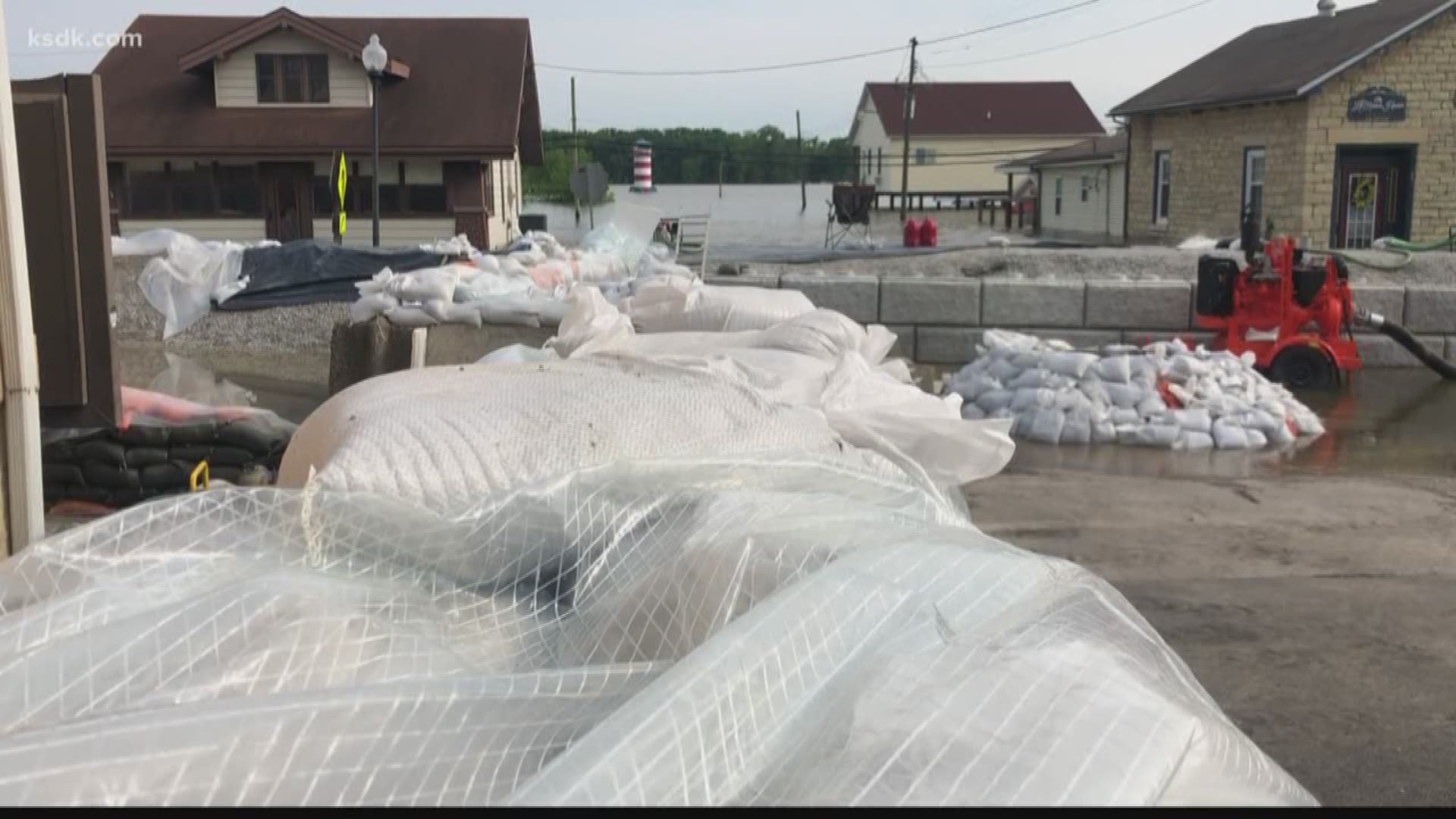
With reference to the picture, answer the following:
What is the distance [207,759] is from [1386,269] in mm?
13264

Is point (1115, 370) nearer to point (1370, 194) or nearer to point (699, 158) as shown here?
point (1370, 194)

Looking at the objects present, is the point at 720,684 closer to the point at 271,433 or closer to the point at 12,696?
the point at 12,696

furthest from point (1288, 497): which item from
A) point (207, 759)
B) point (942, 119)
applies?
point (942, 119)

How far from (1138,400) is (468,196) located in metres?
22.4

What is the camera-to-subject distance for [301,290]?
14.3 metres

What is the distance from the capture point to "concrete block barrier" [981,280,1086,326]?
1119cm

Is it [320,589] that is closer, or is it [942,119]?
[320,589]

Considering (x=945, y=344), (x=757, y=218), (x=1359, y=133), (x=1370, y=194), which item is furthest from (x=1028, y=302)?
(x=757, y=218)

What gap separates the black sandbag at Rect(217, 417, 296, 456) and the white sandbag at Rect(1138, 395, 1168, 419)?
17.4ft

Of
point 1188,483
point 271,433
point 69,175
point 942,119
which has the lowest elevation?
point 1188,483

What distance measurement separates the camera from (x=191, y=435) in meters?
5.43

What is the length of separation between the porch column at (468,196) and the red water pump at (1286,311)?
789 inches

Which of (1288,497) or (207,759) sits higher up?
(207,759)

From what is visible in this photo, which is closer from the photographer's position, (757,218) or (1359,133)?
(1359,133)
